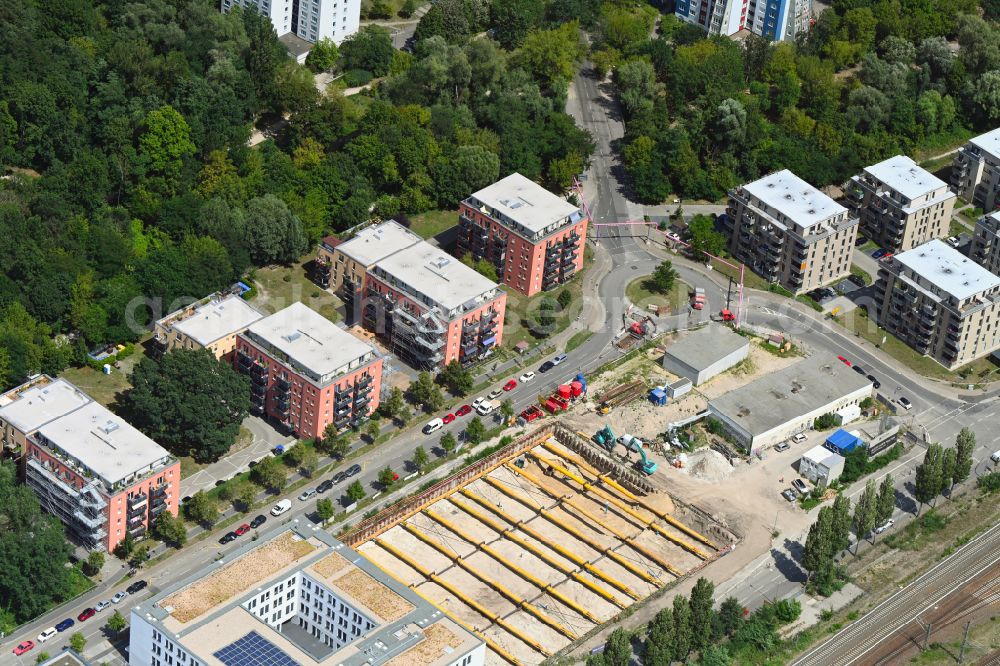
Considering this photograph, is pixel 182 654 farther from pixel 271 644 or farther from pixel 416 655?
pixel 416 655

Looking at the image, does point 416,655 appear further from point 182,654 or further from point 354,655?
point 182,654

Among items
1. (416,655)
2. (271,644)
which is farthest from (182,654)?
(416,655)

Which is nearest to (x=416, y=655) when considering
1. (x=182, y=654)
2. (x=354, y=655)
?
(x=354, y=655)
